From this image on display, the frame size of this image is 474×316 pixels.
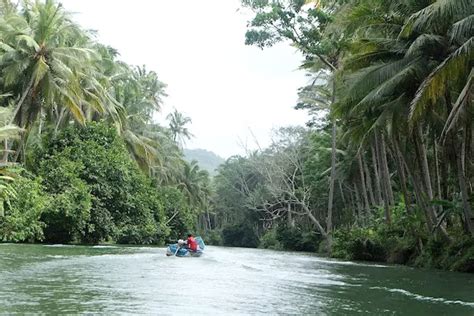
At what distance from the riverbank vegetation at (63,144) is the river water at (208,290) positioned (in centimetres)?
855

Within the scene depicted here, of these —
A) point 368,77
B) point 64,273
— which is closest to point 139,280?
point 64,273

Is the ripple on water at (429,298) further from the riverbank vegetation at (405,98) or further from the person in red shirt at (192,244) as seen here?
the person in red shirt at (192,244)

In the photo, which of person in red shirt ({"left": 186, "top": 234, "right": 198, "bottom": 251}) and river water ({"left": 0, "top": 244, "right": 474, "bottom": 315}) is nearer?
river water ({"left": 0, "top": 244, "right": 474, "bottom": 315})

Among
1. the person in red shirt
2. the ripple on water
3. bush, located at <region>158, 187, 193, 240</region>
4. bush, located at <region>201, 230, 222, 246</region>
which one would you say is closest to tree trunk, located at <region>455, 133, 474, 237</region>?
the ripple on water

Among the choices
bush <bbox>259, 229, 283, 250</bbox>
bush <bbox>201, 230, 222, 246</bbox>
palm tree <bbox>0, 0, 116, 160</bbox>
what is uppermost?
palm tree <bbox>0, 0, 116, 160</bbox>

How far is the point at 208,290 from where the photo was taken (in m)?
10.6

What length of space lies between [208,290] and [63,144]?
21634 millimetres

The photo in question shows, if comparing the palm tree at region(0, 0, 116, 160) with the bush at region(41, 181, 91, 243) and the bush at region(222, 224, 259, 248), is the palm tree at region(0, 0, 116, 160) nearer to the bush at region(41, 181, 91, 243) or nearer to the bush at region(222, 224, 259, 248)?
the bush at region(41, 181, 91, 243)

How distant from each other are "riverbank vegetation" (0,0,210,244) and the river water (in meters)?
8.55

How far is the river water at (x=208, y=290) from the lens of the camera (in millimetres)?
8344

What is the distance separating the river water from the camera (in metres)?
8.34

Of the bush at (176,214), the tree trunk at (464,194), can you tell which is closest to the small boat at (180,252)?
the tree trunk at (464,194)

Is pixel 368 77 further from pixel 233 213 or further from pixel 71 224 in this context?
pixel 233 213

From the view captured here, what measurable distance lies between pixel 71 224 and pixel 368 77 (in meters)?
16.7
